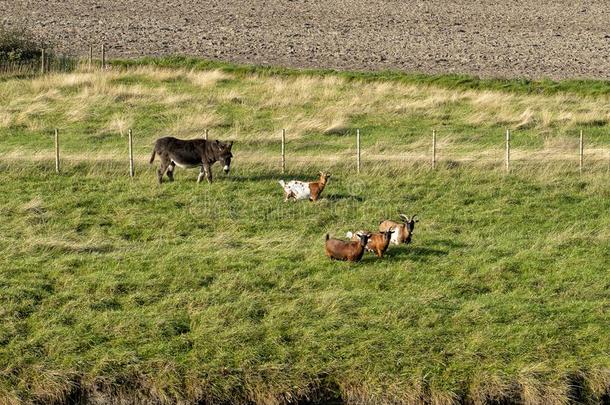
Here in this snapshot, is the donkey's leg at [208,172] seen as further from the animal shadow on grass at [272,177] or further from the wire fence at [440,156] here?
the wire fence at [440,156]

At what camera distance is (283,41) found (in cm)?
6325

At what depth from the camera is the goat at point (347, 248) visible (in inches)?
1071

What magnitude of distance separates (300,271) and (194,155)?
26.7 feet

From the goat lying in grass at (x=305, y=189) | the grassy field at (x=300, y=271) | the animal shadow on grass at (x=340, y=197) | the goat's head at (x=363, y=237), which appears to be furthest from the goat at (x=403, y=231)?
the animal shadow on grass at (x=340, y=197)

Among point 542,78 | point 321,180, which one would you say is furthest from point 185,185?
point 542,78

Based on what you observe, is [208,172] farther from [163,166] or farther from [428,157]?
[428,157]

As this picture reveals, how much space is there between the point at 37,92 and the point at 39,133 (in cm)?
685

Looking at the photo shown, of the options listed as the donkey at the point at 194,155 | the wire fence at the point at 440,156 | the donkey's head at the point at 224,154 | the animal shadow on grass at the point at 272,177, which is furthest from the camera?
the wire fence at the point at 440,156

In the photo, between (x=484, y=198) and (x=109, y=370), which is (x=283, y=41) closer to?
(x=484, y=198)

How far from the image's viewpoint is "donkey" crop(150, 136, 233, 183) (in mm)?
34000

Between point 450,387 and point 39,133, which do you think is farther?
point 39,133

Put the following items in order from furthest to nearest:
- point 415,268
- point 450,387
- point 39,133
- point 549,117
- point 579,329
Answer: point 549,117, point 39,133, point 415,268, point 579,329, point 450,387

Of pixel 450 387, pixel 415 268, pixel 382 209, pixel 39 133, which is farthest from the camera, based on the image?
pixel 39 133

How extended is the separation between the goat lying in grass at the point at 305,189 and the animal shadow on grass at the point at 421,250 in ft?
13.5
